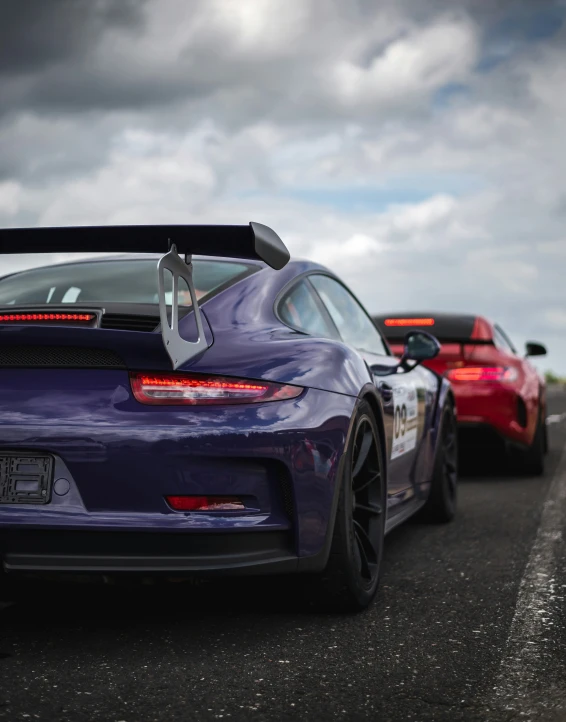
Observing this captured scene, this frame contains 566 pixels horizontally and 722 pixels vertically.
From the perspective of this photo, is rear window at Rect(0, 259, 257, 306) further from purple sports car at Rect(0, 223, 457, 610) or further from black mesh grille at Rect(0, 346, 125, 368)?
black mesh grille at Rect(0, 346, 125, 368)

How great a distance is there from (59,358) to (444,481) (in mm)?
3364

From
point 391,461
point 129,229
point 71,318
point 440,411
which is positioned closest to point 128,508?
point 71,318

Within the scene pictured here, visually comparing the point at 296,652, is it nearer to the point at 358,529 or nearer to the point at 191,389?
the point at 358,529

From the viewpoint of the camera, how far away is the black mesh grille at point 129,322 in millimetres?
3395

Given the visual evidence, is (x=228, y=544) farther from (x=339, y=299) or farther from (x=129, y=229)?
(x=339, y=299)

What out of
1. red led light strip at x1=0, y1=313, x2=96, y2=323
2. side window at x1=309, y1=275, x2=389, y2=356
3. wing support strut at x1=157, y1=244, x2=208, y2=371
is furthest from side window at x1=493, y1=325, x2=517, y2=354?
red led light strip at x1=0, y1=313, x2=96, y2=323

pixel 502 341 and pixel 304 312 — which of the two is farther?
pixel 502 341

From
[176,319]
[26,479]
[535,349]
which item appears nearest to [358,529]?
[176,319]

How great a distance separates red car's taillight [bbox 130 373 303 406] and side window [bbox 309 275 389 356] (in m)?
1.22

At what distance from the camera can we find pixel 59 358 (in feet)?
10.6

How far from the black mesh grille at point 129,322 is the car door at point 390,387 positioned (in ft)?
3.62

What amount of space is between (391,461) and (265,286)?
1.14 metres

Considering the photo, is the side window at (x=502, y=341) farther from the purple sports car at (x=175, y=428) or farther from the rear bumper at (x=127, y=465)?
the rear bumper at (x=127, y=465)

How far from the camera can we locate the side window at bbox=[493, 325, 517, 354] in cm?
872
